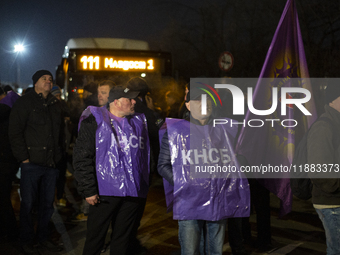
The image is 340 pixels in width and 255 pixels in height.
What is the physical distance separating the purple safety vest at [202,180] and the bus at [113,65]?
6.26 m

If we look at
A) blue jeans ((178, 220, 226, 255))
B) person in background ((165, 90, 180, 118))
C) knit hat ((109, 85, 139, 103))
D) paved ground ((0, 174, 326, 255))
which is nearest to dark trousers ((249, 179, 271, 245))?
paved ground ((0, 174, 326, 255))

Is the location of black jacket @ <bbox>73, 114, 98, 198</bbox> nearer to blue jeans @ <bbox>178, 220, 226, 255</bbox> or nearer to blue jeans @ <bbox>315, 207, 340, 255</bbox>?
blue jeans @ <bbox>178, 220, 226, 255</bbox>

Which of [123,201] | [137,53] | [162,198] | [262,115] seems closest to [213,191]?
[123,201]

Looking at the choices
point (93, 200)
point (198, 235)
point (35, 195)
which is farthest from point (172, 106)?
point (198, 235)

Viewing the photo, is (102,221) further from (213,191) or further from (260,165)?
(260,165)

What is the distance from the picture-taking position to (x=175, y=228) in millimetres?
5801

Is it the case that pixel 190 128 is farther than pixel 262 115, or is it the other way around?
pixel 262 115

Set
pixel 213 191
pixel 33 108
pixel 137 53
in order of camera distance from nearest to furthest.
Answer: pixel 213 191, pixel 33 108, pixel 137 53

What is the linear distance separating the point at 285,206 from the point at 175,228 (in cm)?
211

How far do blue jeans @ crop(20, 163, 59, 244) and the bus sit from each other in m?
4.82

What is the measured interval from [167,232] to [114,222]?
6.61ft

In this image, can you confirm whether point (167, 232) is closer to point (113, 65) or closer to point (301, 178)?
point (301, 178)

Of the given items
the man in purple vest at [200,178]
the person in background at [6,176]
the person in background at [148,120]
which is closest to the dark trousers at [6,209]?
the person in background at [6,176]

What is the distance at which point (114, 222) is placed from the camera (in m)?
3.72
